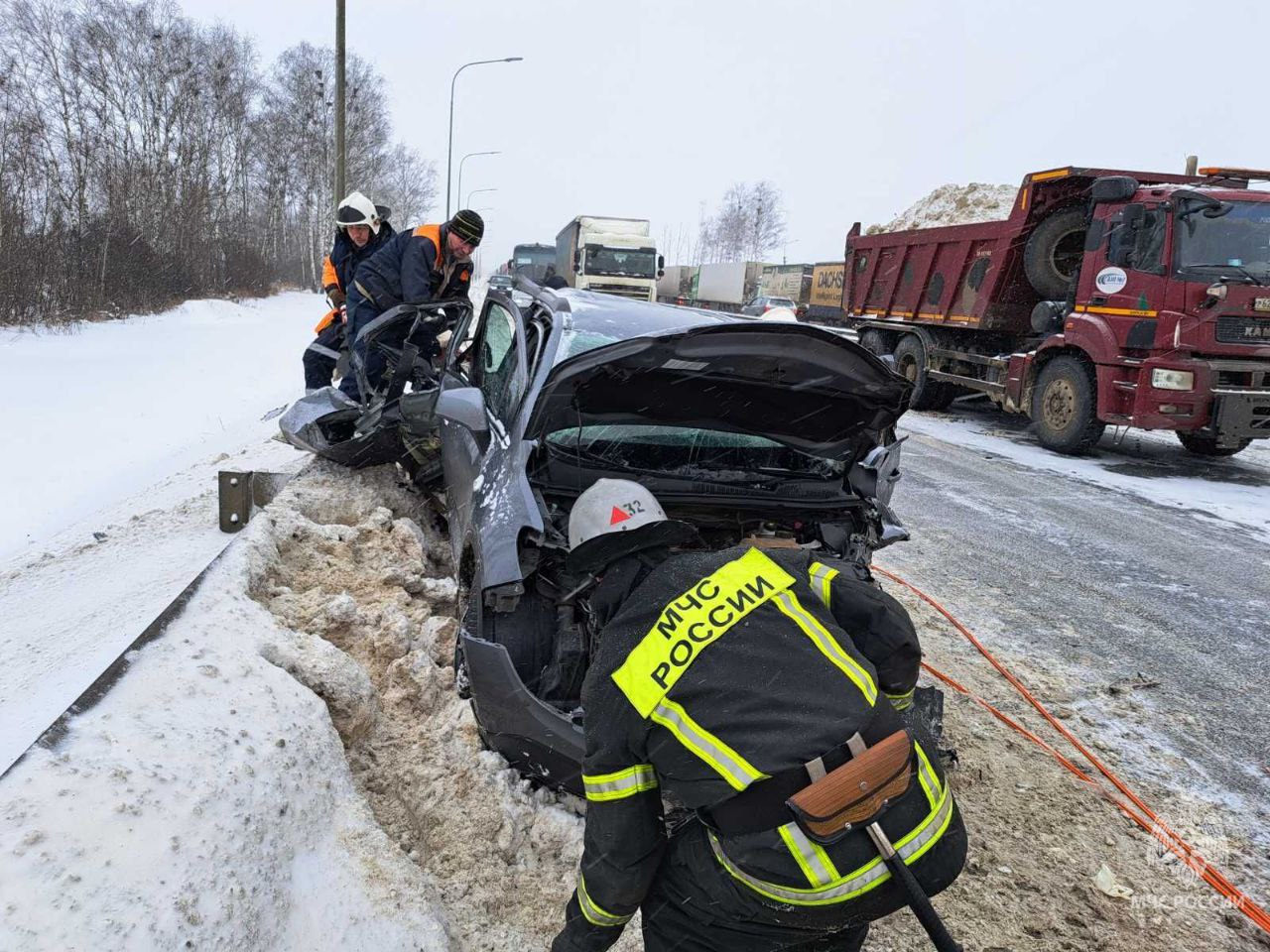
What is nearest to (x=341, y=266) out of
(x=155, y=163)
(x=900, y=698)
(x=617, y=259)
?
(x=900, y=698)

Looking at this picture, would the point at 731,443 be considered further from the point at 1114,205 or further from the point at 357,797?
the point at 1114,205

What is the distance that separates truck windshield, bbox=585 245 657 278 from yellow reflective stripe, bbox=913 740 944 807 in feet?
70.3

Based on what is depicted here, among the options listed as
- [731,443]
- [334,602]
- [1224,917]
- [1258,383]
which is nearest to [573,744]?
[334,602]

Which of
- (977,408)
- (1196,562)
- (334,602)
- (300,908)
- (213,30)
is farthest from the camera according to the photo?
(213,30)

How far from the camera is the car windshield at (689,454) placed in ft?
10.6

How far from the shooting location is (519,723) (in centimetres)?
243

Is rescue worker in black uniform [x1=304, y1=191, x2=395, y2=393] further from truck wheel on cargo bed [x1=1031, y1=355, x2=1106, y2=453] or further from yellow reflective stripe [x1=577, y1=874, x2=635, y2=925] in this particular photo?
truck wheel on cargo bed [x1=1031, y1=355, x2=1106, y2=453]

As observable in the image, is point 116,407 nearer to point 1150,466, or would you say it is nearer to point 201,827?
point 201,827

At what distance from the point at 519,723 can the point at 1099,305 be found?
8.66m

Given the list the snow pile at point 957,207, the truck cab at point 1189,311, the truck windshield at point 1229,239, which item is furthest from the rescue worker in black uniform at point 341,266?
the snow pile at point 957,207

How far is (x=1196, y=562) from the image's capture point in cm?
555

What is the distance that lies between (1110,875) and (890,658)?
152 centimetres

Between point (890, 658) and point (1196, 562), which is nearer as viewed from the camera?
point (890, 658)

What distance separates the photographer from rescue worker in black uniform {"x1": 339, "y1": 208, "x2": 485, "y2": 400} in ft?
18.1
